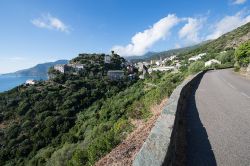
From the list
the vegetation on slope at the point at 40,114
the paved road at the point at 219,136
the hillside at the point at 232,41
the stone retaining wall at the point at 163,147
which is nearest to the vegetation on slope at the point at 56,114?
the vegetation on slope at the point at 40,114

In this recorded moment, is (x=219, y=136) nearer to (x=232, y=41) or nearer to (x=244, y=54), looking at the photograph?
(x=244, y=54)

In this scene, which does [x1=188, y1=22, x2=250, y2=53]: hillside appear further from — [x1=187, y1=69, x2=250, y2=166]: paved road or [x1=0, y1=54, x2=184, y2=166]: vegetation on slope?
[x1=187, y1=69, x2=250, y2=166]: paved road

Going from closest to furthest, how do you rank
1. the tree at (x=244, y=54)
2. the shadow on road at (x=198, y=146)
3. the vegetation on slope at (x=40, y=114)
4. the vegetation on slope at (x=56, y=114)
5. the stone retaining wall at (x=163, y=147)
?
the stone retaining wall at (x=163, y=147), the shadow on road at (x=198, y=146), the tree at (x=244, y=54), the vegetation on slope at (x=56, y=114), the vegetation on slope at (x=40, y=114)

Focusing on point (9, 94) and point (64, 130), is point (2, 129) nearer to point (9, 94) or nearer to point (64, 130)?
point (64, 130)

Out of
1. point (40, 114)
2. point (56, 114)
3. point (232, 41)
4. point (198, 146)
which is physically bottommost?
point (56, 114)

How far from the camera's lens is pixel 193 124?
5.98 metres

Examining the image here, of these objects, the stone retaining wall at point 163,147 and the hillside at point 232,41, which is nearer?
the stone retaining wall at point 163,147

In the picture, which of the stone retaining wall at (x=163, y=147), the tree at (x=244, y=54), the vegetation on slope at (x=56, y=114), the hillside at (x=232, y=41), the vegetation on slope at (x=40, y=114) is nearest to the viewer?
the stone retaining wall at (x=163, y=147)

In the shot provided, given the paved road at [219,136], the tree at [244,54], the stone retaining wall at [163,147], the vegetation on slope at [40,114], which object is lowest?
the vegetation on slope at [40,114]

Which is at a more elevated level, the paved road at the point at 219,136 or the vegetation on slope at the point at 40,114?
the paved road at the point at 219,136

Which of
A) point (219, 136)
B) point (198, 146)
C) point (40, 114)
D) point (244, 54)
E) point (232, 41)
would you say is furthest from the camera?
point (232, 41)

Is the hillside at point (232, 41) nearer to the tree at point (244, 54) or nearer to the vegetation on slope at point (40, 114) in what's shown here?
the vegetation on slope at point (40, 114)

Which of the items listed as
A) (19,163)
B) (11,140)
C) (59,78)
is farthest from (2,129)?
(59,78)

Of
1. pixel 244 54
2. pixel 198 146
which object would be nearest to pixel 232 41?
pixel 244 54
